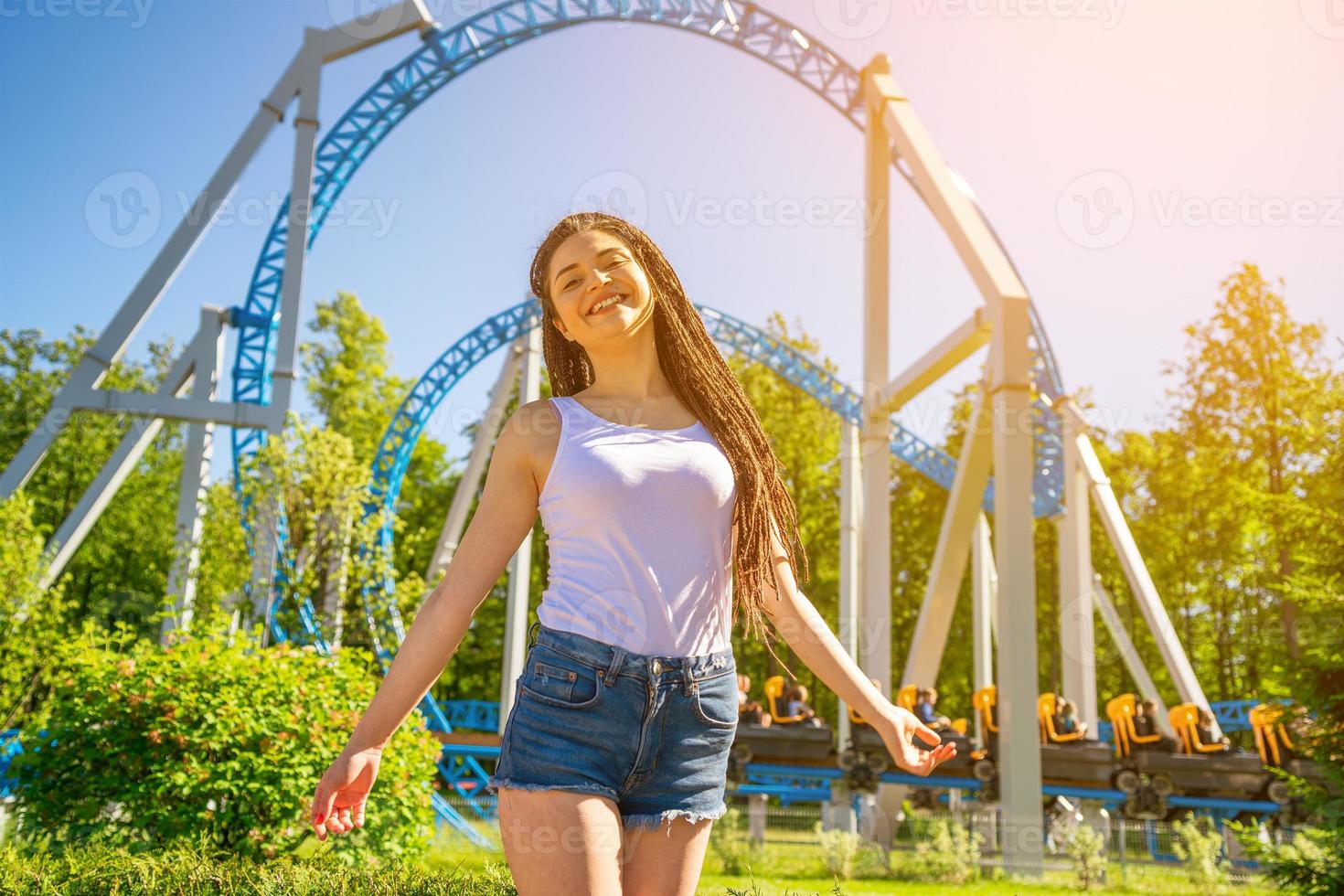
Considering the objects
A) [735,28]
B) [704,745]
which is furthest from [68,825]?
[735,28]

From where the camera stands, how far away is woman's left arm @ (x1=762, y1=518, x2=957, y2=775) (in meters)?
1.89

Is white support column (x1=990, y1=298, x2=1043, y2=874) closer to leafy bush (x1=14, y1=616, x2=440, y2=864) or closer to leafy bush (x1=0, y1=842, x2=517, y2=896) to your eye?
leafy bush (x1=14, y1=616, x2=440, y2=864)

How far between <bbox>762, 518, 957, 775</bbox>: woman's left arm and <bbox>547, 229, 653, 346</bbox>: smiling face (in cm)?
47

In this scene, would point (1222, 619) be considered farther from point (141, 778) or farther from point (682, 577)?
point (682, 577)

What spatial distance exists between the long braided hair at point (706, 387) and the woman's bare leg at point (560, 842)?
0.52 m

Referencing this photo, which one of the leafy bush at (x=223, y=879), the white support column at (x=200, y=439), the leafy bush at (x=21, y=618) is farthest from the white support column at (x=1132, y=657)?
the leafy bush at (x=223, y=879)

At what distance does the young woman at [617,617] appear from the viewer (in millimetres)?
1521

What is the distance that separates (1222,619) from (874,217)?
15299mm

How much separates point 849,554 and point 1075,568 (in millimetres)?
3407

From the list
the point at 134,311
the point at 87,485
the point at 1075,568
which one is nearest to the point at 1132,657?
the point at 1075,568

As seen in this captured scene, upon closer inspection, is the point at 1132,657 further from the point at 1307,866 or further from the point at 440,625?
the point at 440,625

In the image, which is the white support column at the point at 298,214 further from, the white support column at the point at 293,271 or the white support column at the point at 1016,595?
the white support column at the point at 1016,595

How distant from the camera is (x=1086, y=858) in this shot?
9.48 metres

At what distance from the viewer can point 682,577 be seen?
66.1 inches
